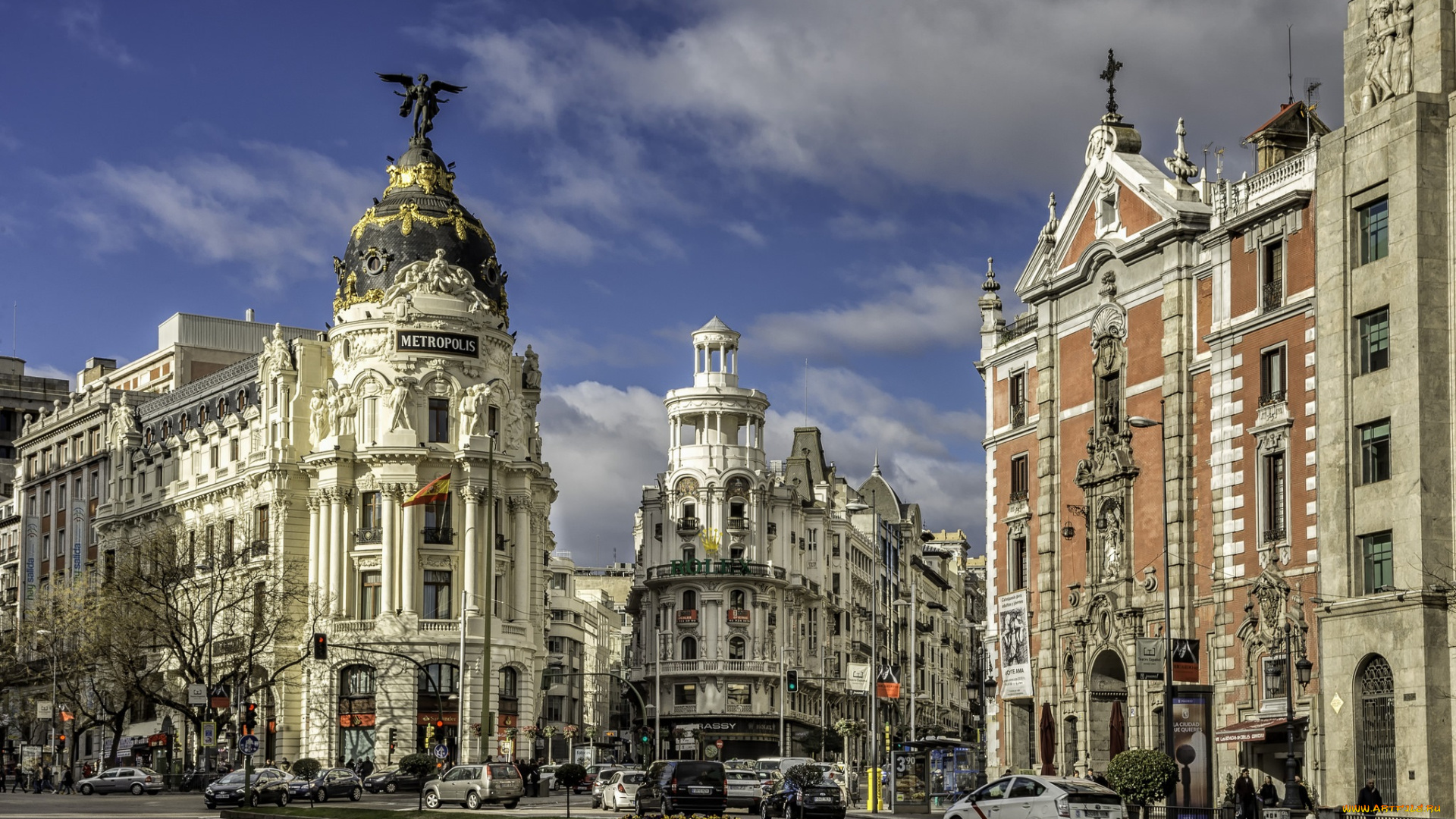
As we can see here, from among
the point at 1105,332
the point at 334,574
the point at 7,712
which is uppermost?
the point at 1105,332

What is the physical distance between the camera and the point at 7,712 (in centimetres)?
12312

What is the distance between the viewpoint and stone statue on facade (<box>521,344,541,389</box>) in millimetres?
107312

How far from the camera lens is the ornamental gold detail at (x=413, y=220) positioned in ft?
333

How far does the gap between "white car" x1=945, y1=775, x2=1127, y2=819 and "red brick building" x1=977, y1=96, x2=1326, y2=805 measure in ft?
46.8

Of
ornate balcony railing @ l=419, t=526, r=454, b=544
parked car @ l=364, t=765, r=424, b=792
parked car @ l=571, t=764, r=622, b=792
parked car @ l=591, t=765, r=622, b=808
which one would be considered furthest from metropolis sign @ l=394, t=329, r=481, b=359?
parked car @ l=591, t=765, r=622, b=808

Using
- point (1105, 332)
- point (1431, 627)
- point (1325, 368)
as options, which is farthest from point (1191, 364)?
point (1431, 627)

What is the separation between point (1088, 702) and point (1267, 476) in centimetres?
1134

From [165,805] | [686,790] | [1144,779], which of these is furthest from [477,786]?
[1144,779]

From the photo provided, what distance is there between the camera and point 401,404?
98500 millimetres

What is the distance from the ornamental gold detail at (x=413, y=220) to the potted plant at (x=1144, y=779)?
63719mm

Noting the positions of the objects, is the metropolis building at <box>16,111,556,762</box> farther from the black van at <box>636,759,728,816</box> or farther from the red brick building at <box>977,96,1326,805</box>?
the black van at <box>636,759,728,816</box>

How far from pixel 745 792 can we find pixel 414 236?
47.7 meters

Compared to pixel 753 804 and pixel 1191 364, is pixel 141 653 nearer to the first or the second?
pixel 753 804

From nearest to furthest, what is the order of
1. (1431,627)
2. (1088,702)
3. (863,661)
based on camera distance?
(1431,627) < (1088,702) < (863,661)
